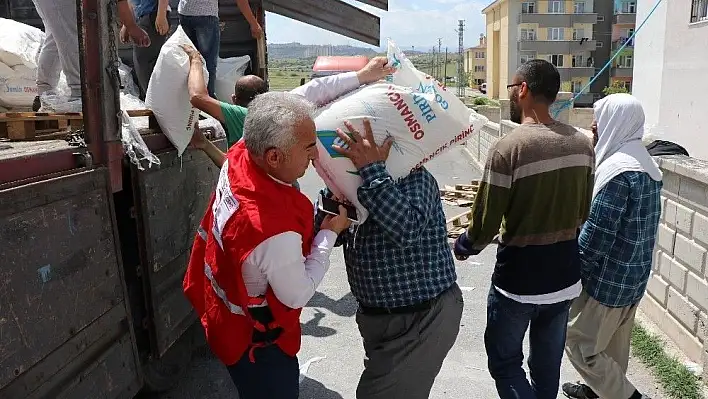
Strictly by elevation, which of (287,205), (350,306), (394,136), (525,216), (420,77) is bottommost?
(350,306)

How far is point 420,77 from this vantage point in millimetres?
2340

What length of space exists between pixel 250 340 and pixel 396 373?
0.58 meters

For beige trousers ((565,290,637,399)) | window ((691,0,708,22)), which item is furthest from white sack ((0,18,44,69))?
window ((691,0,708,22))

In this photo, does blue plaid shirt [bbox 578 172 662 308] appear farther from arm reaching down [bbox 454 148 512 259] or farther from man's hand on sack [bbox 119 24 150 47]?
man's hand on sack [bbox 119 24 150 47]

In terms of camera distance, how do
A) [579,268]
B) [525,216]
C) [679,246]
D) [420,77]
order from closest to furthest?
1. [420,77]
2. [525,216]
3. [579,268]
4. [679,246]

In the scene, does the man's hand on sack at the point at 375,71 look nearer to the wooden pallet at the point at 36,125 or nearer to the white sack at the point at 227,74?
the wooden pallet at the point at 36,125

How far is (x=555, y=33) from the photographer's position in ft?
176

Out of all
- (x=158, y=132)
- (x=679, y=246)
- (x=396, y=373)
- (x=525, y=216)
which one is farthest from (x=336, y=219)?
(x=679, y=246)

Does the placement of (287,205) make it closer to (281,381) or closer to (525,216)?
(281,381)

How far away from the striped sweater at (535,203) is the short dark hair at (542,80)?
0.13 meters

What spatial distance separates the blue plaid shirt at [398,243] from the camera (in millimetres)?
1991

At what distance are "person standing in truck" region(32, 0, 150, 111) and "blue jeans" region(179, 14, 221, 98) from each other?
2.92ft

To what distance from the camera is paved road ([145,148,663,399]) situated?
11.8 ft

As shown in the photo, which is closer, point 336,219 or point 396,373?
point 336,219
